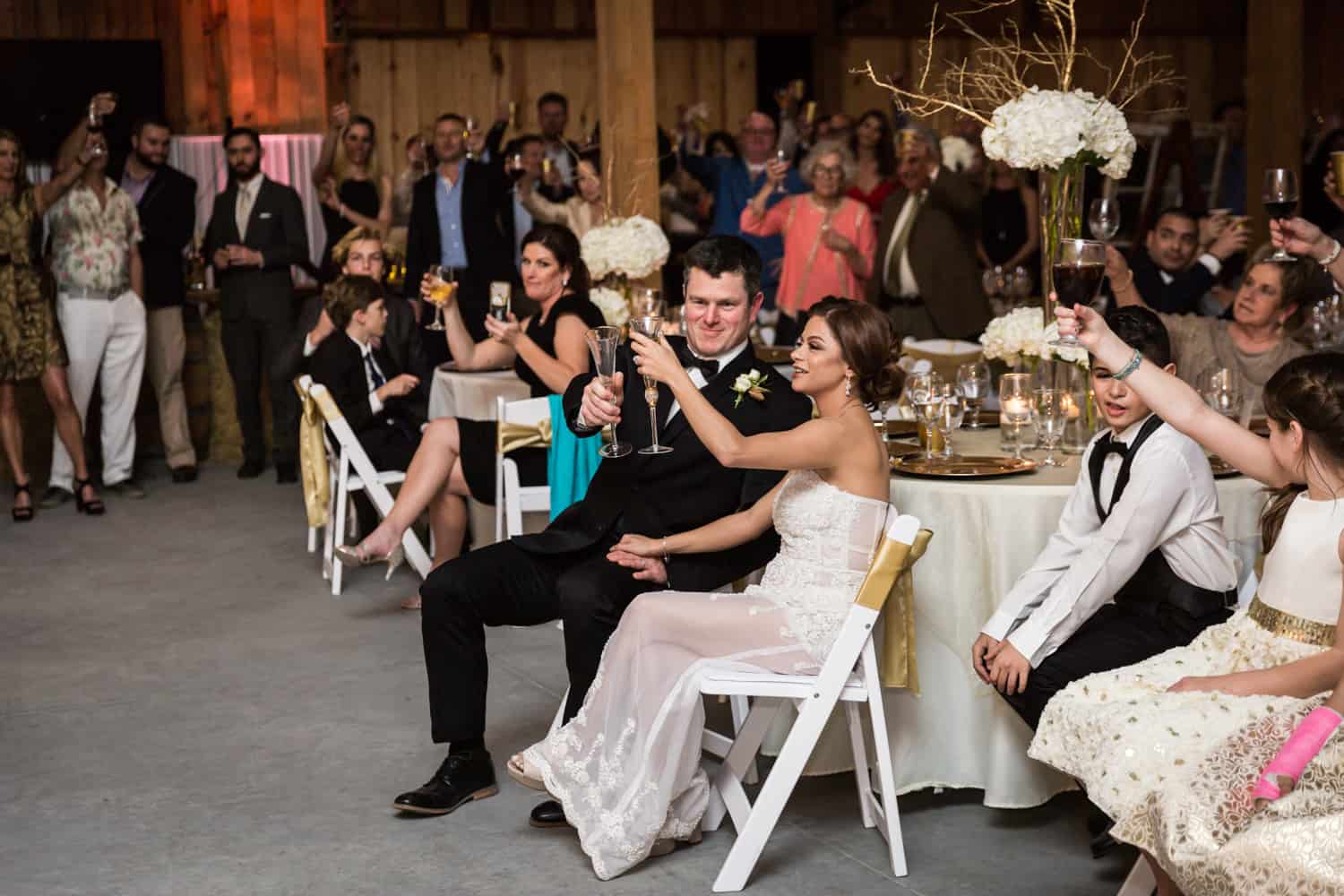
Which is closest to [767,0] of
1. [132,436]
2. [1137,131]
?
[1137,131]

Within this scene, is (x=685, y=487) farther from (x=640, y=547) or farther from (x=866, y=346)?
(x=866, y=346)

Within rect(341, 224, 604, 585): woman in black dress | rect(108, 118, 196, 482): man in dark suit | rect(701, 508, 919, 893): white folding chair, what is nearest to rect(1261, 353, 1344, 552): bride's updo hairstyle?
rect(701, 508, 919, 893): white folding chair

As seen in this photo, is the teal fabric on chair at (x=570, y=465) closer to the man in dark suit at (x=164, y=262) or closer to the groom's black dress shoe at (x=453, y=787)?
the groom's black dress shoe at (x=453, y=787)

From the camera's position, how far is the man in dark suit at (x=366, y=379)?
5754 mm

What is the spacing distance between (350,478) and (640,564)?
2.60 m

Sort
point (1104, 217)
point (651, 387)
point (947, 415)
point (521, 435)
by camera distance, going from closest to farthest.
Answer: point (651, 387) → point (947, 415) → point (1104, 217) → point (521, 435)

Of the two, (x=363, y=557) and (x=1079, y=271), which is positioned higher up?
(x=1079, y=271)

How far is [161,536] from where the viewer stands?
6738 millimetres

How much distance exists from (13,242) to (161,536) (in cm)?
146

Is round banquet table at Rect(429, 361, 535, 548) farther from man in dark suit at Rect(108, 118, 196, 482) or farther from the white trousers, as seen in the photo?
man in dark suit at Rect(108, 118, 196, 482)

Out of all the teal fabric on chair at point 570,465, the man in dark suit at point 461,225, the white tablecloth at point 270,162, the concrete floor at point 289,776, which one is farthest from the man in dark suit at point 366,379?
the white tablecloth at point 270,162

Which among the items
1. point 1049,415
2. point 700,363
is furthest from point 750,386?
point 1049,415

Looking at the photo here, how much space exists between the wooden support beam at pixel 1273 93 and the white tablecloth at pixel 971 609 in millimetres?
4609

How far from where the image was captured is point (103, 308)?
7.57m
